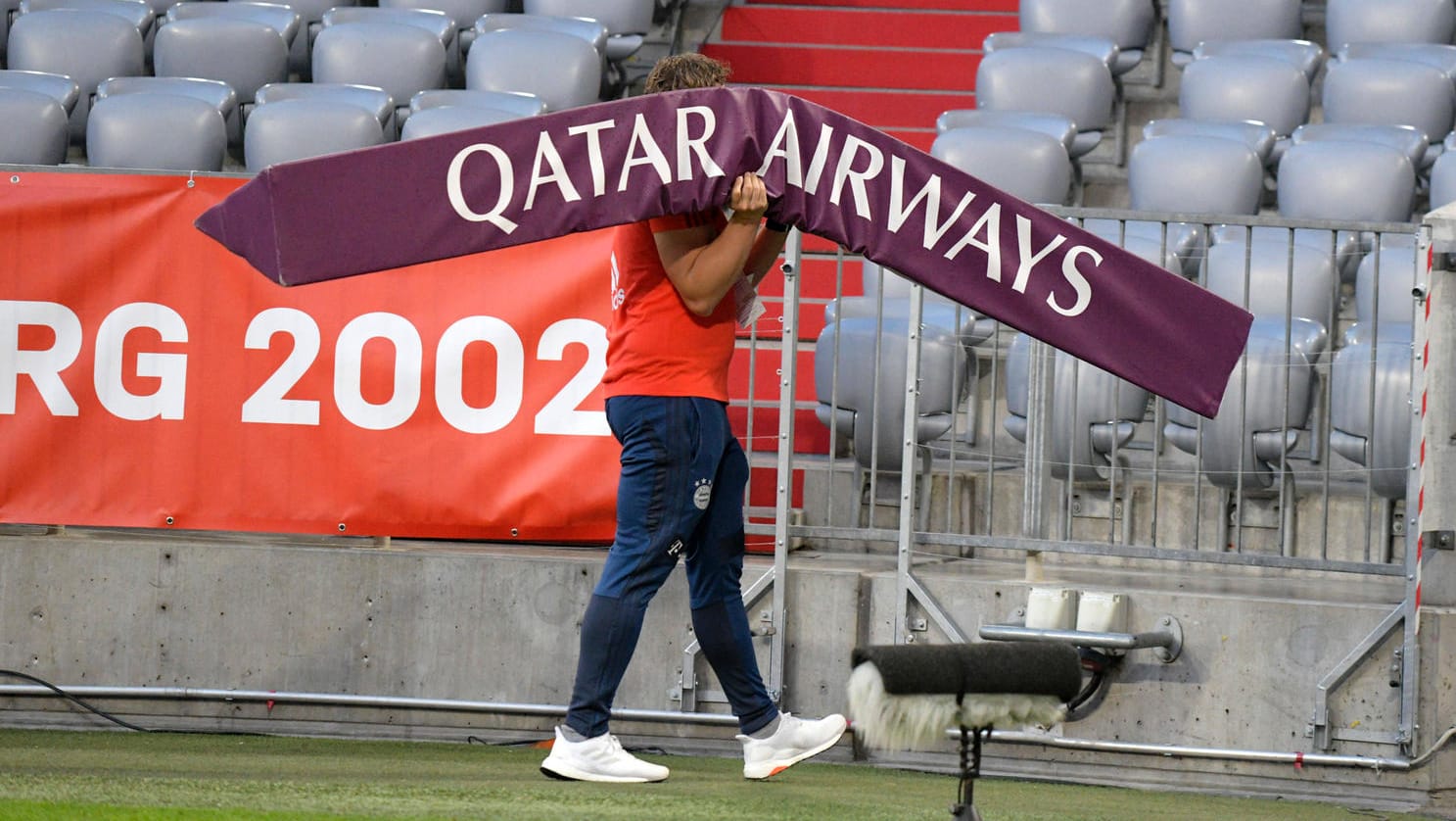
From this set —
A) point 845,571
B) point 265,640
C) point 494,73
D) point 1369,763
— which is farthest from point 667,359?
point 494,73

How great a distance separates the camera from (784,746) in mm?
4344

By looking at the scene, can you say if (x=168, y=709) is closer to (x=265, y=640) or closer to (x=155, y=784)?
(x=265, y=640)

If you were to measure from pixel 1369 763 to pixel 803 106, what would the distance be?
256 cm

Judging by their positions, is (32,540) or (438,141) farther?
(32,540)

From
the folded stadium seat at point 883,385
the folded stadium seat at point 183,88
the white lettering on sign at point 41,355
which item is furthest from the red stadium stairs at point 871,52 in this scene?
the white lettering on sign at point 41,355

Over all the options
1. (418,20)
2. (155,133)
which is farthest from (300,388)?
(418,20)

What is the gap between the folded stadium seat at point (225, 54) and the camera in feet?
30.2

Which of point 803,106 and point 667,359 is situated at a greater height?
point 803,106

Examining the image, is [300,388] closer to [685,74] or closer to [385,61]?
[685,74]

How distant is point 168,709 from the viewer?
541cm

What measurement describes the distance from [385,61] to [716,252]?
18.5 feet

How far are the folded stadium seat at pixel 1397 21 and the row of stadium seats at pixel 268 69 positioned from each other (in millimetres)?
3916

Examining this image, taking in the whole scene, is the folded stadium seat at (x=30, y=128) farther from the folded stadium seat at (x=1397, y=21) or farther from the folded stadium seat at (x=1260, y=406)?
the folded stadium seat at (x=1397, y=21)

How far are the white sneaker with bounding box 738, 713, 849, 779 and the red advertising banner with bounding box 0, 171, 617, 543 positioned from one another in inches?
48.6
